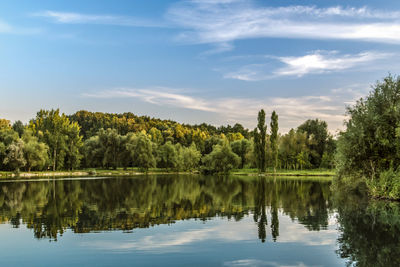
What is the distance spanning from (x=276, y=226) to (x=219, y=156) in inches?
3014

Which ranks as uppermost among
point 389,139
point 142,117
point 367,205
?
point 142,117

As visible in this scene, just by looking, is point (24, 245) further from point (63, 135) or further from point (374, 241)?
point (63, 135)

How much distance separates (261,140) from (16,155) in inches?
2099

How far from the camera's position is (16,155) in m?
76.3

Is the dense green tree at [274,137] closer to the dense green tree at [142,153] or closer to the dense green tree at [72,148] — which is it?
the dense green tree at [142,153]

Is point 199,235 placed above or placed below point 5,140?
below

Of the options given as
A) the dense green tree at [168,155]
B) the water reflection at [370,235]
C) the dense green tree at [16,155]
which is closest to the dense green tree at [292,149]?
the dense green tree at [168,155]

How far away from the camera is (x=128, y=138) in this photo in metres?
107

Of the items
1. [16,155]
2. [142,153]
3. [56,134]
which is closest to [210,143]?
[142,153]

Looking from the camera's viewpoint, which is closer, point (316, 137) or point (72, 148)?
point (72, 148)

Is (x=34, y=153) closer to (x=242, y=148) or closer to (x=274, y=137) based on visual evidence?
(x=274, y=137)

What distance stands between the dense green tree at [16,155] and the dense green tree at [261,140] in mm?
51204

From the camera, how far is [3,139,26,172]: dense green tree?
250 ft

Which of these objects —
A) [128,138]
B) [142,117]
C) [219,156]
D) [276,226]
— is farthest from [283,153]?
[142,117]
